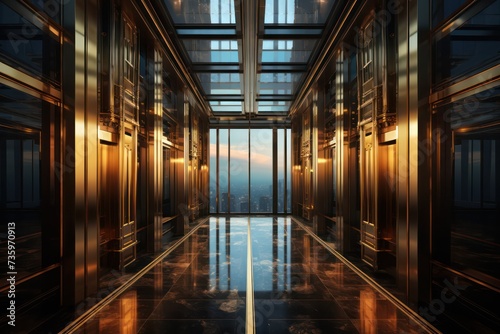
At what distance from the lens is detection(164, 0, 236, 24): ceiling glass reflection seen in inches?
227

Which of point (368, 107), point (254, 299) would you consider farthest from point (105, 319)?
point (368, 107)

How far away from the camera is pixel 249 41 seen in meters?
7.19

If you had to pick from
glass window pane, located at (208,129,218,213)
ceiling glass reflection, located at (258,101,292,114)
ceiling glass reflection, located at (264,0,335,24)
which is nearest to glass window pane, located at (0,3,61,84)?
ceiling glass reflection, located at (264,0,335,24)

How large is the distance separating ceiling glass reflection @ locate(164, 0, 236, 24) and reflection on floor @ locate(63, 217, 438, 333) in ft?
16.5

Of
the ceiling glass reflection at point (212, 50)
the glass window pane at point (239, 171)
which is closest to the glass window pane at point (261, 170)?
the glass window pane at point (239, 171)

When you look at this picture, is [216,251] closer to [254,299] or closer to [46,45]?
[254,299]

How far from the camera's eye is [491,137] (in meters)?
3.59

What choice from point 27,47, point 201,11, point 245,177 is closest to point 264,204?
point 245,177

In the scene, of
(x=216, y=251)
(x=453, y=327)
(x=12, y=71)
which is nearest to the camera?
(x=12, y=71)

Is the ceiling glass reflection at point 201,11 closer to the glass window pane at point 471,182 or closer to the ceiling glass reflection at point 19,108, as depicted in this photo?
the ceiling glass reflection at point 19,108

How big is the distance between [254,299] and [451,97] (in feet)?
12.0

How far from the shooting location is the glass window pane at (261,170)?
14.7 m

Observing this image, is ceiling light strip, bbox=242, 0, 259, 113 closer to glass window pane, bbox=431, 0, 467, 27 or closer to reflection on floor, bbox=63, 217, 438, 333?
glass window pane, bbox=431, 0, 467, 27

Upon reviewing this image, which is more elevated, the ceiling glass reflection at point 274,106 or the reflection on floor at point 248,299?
the ceiling glass reflection at point 274,106
